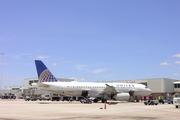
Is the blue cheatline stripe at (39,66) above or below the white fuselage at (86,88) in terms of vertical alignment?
above

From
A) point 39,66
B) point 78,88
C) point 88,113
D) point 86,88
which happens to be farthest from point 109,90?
point 88,113

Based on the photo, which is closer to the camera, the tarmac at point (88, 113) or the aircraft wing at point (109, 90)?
the tarmac at point (88, 113)

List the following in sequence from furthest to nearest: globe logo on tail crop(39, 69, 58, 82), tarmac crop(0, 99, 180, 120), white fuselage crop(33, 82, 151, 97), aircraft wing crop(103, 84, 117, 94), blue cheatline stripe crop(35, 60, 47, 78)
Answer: aircraft wing crop(103, 84, 117, 94) < white fuselage crop(33, 82, 151, 97) < globe logo on tail crop(39, 69, 58, 82) < blue cheatline stripe crop(35, 60, 47, 78) < tarmac crop(0, 99, 180, 120)

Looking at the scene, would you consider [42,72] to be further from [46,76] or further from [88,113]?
[88,113]

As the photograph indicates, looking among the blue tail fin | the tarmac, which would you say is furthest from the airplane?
the tarmac

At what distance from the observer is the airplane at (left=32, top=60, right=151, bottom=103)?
44688mm

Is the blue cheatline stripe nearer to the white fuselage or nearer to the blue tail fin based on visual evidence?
the blue tail fin

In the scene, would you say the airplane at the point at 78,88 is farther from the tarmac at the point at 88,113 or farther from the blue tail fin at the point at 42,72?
the tarmac at the point at 88,113

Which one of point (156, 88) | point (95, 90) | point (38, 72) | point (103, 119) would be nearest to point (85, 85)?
point (95, 90)

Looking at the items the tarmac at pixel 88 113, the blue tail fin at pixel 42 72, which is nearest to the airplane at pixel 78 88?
the blue tail fin at pixel 42 72

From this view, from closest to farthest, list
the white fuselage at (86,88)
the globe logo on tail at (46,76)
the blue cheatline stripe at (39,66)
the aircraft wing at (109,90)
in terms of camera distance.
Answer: the blue cheatline stripe at (39,66)
the globe logo on tail at (46,76)
the white fuselage at (86,88)
the aircraft wing at (109,90)

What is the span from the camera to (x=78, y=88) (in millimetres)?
47250

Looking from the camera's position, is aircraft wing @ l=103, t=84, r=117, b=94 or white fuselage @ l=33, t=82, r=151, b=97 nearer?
white fuselage @ l=33, t=82, r=151, b=97

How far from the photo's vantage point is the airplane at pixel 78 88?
44688 millimetres
